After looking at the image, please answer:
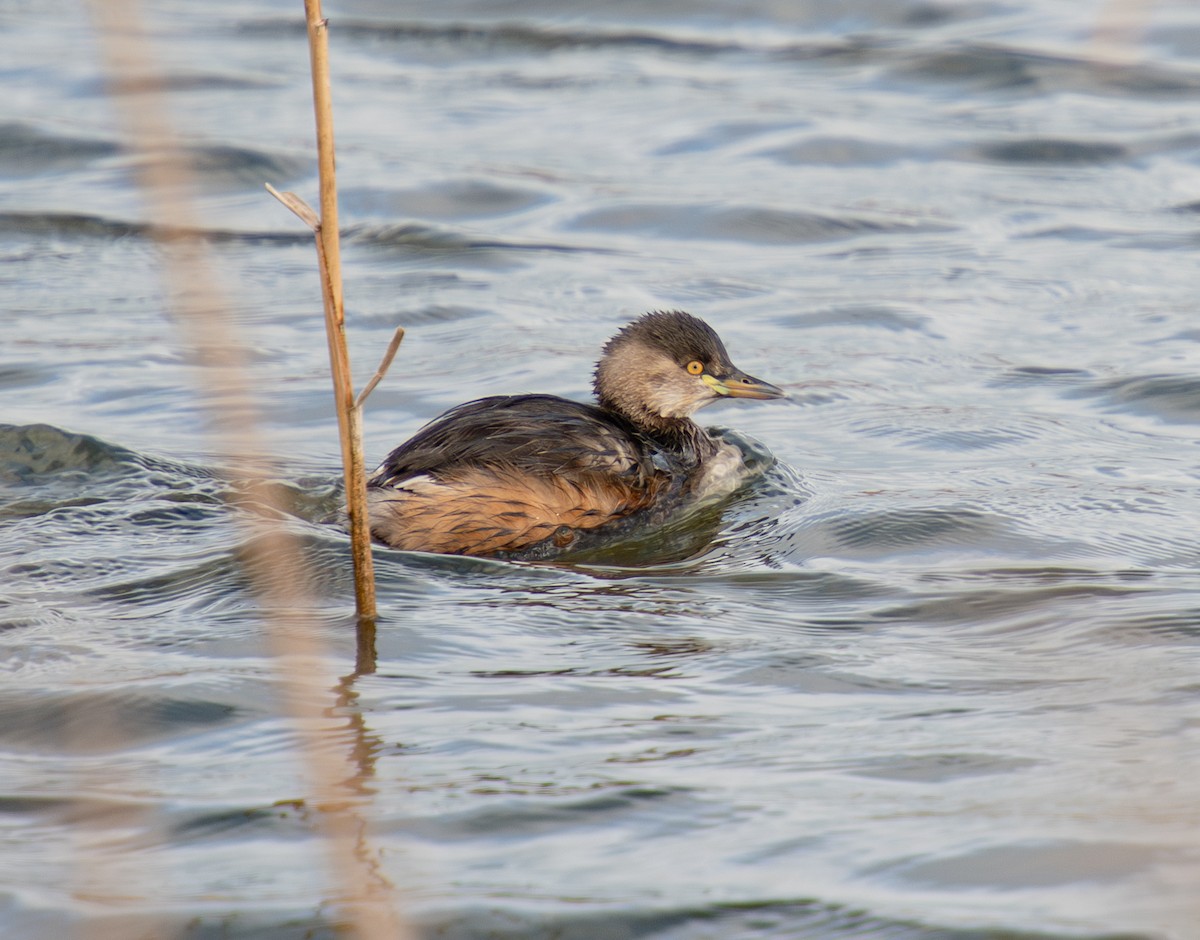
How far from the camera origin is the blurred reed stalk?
102 inches

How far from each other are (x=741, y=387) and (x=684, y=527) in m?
0.89

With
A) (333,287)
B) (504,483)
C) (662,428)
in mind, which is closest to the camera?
(333,287)

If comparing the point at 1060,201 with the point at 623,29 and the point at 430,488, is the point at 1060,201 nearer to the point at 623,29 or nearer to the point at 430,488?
the point at 623,29

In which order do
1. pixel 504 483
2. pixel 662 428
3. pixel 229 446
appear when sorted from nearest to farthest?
pixel 229 446, pixel 504 483, pixel 662 428

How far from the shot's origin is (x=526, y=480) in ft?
18.7

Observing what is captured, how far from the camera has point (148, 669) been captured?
4.43 m

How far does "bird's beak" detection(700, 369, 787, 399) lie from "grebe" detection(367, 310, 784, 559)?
0.32 meters

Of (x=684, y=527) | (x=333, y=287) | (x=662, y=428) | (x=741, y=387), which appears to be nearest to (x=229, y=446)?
(x=333, y=287)

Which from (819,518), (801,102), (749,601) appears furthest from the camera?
(801,102)

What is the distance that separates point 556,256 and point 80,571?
473 centimetres

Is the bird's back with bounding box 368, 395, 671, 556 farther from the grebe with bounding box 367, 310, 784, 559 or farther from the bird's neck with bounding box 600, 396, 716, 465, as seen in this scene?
the bird's neck with bounding box 600, 396, 716, 465

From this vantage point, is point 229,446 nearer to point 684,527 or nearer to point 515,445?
point 515,445

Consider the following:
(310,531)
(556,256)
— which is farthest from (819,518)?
(556,256)

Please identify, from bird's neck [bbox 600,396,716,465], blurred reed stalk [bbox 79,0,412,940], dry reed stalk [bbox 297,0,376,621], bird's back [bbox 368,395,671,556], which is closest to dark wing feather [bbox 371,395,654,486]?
bird's back [bbox 368,395,671,556]
